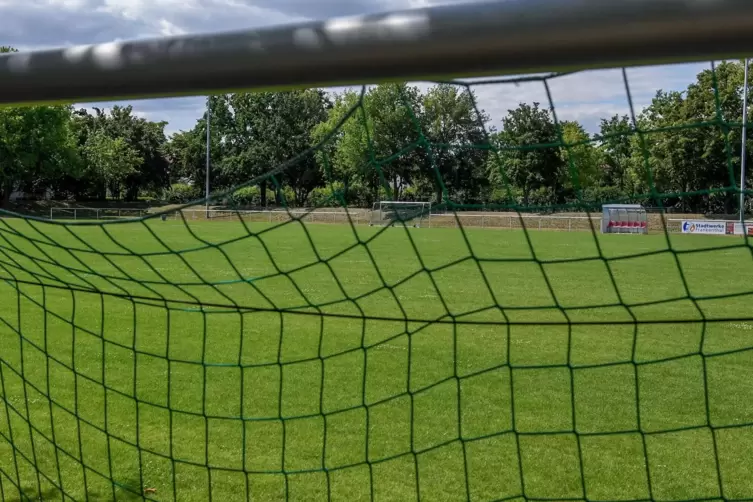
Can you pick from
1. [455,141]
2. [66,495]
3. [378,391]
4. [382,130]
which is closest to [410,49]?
[455,141]

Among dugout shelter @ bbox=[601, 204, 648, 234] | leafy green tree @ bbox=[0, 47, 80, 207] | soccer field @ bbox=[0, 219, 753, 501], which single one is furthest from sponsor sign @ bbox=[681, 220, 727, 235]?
leafy green tree @ bbox=[0, 47, 80, 207]

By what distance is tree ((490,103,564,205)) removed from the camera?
2.06 m

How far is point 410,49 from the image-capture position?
1273mm

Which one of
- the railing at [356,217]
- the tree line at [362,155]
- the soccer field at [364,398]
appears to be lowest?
the railing at [356,217]

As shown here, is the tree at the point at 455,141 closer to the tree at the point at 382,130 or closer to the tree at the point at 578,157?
the tree at the point at 382,130

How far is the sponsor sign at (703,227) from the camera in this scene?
75.3ft

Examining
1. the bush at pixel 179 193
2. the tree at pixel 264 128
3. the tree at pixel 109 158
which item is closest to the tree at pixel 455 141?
the tree at pixel 264 128

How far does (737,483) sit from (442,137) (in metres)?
2.46

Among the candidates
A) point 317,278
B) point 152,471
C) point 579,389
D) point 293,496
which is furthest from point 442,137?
point 317,278

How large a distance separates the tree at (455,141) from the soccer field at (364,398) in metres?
0.26

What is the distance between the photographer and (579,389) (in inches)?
214

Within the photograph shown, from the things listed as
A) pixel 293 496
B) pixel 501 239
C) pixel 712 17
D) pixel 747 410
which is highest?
pixel 712 17

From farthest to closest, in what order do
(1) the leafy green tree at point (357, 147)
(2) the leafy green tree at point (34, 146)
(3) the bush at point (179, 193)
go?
1. (3) the bush at point (179, 193)
2. (2) the leafy green tree at point (34, 146)
3. (1) the leafy green tree at point (357, 147)

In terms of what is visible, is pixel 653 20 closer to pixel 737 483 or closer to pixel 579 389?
pixel 737 483
